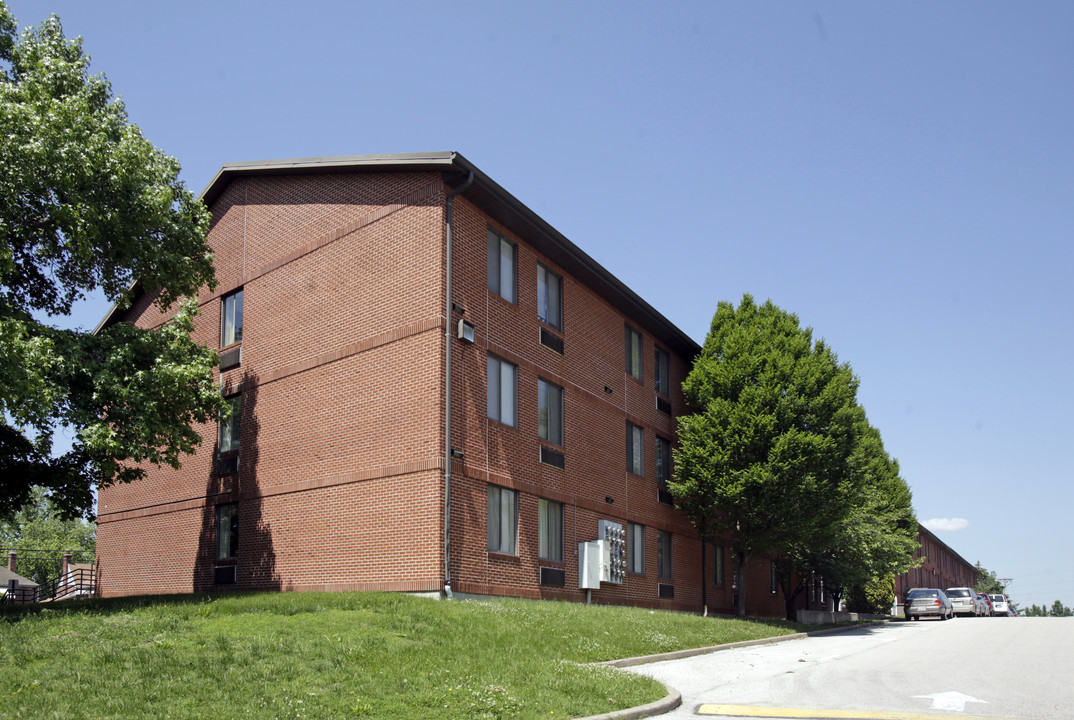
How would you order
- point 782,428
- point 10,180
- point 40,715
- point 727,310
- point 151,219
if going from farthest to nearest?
point 727,310 < point 782,428 < point 151,219 < point 10,180 < point 40,715

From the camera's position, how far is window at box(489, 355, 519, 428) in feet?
70.8

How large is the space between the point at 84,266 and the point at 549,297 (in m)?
10.9

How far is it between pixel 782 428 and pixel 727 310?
4.89 metres

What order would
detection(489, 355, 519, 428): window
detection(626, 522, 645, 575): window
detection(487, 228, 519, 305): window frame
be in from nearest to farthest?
detection(489, 355, 519, 428): window → detection(487, 228, 519, 305): window frame → detection(626, 522, 645, 575): window

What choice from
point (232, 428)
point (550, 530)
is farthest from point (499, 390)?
point (232, 428)

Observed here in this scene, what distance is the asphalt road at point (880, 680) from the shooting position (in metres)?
10.8

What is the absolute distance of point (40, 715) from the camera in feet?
29.3

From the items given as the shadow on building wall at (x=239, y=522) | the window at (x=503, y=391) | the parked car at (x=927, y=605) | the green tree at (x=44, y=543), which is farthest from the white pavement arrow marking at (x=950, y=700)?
the green tree at (x=44, y=543)

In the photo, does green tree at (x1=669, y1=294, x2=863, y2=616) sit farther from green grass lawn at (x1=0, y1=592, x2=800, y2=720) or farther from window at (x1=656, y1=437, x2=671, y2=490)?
green grass lawn at (x1=0, y1=592, x2=800, y2=720)

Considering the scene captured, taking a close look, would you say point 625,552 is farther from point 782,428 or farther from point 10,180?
point 10,180

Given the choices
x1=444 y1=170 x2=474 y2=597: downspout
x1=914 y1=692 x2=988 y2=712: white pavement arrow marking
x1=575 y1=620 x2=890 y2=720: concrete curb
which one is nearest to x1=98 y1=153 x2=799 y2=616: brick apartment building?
x1=444 y1=170 x2=474 y2=597: downspout

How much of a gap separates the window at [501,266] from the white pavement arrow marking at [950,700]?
13.3 metres

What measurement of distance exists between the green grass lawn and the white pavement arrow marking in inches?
125

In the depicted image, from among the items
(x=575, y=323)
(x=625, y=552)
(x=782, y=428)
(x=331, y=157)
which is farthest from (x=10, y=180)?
(x=782, y=428)
